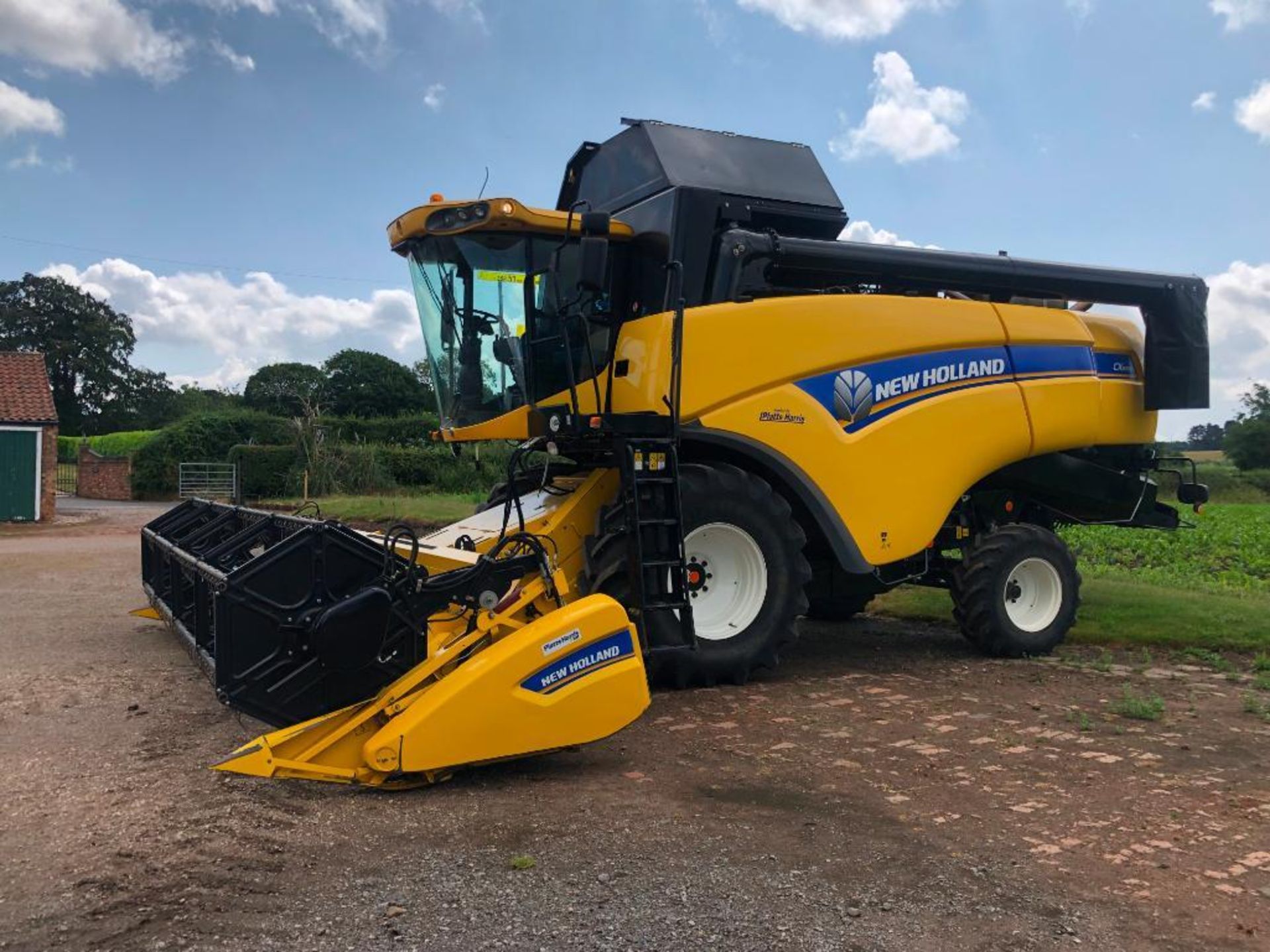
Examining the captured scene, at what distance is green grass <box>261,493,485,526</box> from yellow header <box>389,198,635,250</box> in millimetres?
10345

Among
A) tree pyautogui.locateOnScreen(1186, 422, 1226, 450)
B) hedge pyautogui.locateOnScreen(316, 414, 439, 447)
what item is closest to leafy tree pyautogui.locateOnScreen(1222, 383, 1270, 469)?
tree pyautogui.locateOnScreen(1186, 422, 1226, 450)

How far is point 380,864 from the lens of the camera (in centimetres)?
350

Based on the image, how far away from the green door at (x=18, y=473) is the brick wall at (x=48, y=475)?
18cm

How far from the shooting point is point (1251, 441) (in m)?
51.8

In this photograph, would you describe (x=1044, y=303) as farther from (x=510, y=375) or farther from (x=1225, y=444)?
(x=1225, y=444)

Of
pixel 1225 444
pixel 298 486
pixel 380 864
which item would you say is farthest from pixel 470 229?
pixel 1225 444

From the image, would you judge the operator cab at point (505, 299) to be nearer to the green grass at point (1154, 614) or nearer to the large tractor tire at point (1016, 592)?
the large tractor tire at point (1016, 592)

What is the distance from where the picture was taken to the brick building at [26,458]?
2230 centimetres

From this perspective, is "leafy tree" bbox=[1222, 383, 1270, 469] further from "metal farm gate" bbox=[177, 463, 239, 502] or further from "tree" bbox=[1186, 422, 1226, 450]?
"metal farm gate" bbox=[177, 463, 239, 502]

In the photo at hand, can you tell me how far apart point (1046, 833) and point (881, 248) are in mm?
4510

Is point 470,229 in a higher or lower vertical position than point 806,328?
higher

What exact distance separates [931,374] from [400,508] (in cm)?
1673

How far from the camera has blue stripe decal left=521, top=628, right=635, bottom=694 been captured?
4348mm

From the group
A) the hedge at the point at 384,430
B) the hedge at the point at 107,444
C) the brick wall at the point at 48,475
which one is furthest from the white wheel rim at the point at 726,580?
the hedge at the point at 107,444
